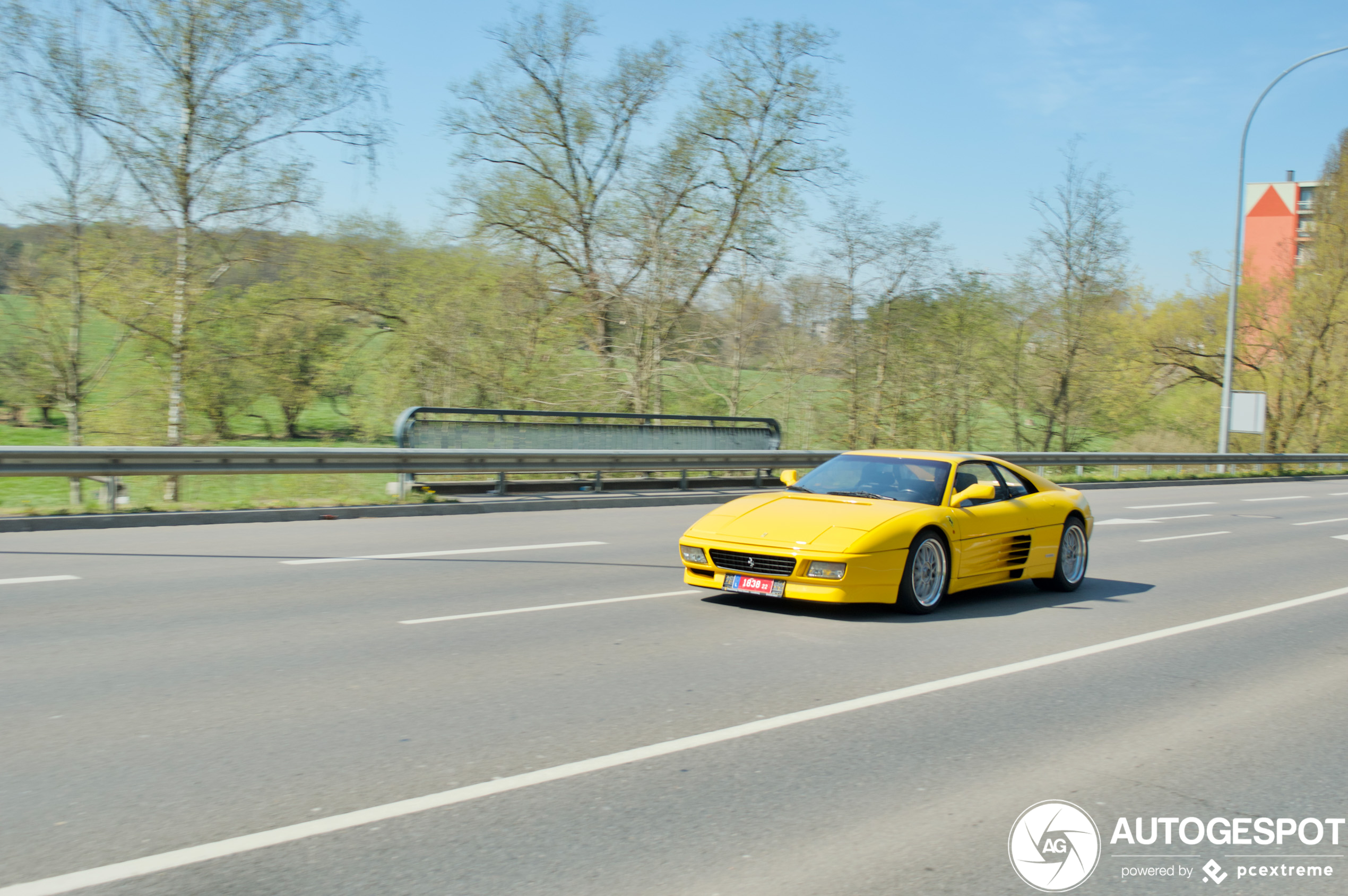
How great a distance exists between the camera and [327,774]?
4344 millimetres

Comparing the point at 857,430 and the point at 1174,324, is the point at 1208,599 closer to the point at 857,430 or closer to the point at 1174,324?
the point at 857,430

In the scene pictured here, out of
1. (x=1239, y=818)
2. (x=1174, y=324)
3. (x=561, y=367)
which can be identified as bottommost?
(x=1239, y=818)

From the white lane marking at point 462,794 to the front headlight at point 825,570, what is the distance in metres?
1.48

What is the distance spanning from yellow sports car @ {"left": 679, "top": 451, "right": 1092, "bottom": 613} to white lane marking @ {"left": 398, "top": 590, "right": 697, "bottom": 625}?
48 centimetres

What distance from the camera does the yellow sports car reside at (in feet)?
26.9

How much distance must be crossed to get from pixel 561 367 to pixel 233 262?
8.43 meters

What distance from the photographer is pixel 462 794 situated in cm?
418

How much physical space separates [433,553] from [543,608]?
330 centimetres

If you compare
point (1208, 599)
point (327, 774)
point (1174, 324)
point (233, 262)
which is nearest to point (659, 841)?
point (327, 774)

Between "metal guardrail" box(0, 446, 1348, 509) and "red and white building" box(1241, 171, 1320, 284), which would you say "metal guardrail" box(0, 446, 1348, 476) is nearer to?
"metal guardrail" box(0, 446, 1348, 509)

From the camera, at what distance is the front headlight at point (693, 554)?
877 cm

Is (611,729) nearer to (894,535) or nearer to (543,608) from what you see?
(543,608)

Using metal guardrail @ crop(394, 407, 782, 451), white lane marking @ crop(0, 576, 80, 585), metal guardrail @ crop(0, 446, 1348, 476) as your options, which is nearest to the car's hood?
white lane marking @ crop(0, 576, 80, 585)

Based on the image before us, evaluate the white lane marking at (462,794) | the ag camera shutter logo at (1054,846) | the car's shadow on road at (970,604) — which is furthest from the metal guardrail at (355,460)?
the ag camera shutter logo at (1054,846)
